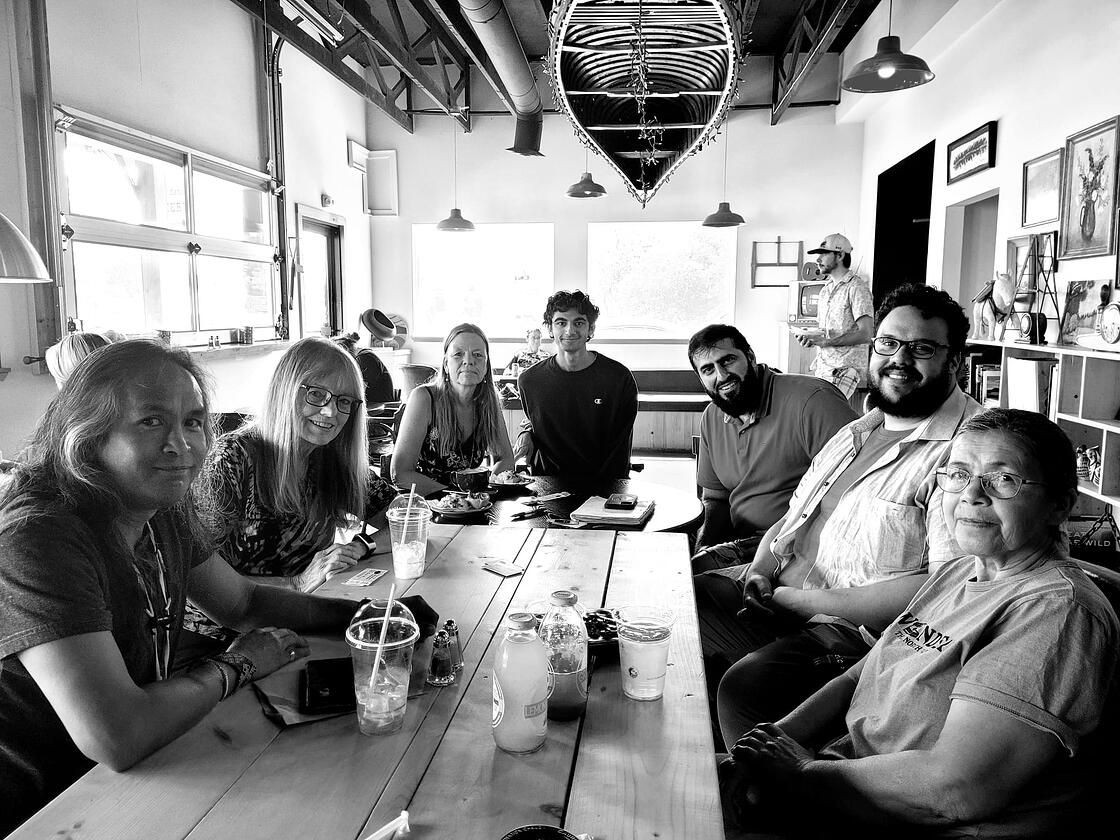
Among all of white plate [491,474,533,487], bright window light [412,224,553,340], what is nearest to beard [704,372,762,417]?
white plate [491,474,533,487]

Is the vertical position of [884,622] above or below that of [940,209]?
→ below

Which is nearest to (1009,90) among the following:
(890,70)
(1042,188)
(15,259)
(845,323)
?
(1042,188)

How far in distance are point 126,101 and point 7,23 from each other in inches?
42.5

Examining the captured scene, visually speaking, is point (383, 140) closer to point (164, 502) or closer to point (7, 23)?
point (7, 23)

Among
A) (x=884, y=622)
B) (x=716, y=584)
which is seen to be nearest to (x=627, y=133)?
(x=716, y=584)

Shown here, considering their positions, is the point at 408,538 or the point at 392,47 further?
the point at 392,47

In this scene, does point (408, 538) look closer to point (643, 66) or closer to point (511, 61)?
point (643, 66)

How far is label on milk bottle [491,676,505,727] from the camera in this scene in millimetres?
1187

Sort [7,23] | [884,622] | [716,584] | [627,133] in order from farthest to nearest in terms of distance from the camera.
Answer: [7,23] < [627,133] < [716,584] < [884,622]

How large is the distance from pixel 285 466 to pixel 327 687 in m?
1.02

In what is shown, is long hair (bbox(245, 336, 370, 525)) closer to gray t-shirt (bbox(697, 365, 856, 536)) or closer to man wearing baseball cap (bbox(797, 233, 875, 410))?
gray t-shirt (bbox(697, 365, 856, 536))

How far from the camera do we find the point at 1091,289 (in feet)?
13.5

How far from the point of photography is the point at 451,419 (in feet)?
11.2

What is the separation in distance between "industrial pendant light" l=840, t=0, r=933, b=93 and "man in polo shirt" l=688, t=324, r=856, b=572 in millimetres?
2340
